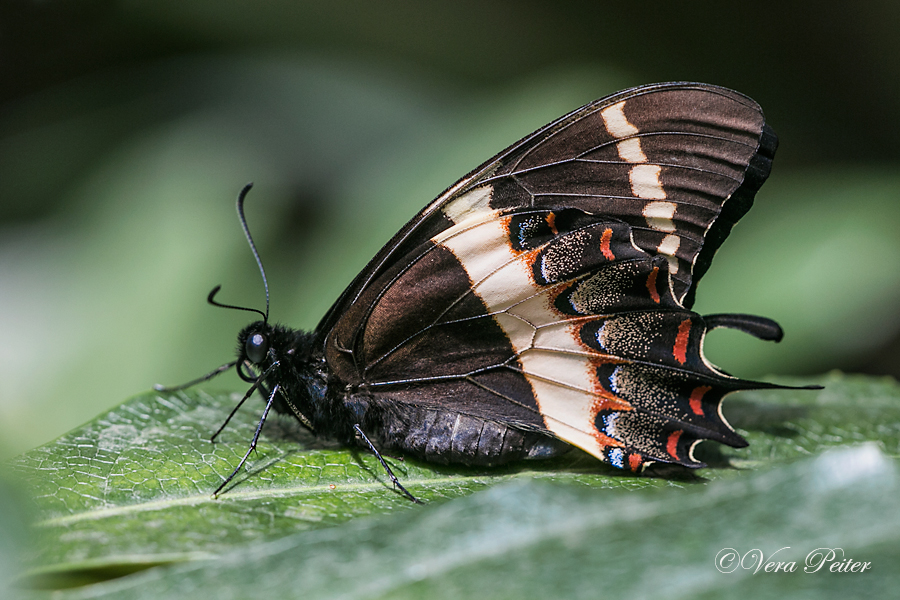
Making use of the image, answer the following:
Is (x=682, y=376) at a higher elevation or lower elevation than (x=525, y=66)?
lower

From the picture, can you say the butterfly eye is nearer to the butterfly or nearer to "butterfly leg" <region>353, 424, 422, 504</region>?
the butterfly

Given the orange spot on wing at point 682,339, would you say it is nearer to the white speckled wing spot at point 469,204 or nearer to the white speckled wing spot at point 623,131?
the white speckled wing spot at point 623,131

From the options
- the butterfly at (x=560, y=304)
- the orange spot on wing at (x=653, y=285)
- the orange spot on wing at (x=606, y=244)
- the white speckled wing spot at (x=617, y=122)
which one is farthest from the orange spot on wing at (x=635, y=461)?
the white speckled wing spot at (x=617, y=122)

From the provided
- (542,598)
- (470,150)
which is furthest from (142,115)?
(542,598)

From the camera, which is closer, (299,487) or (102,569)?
(102,569)

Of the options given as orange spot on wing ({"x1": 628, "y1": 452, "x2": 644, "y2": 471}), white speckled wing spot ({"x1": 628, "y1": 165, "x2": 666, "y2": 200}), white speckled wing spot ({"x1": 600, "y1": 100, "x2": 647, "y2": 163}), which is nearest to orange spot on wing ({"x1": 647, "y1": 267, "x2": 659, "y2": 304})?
white speckled wing spot ({"x1": 628, "y1": 165, "x2": 666, "y2": 200})

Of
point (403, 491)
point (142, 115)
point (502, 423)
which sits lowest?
point (403, 491)

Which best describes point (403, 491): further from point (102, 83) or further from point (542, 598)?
point (102, 83)

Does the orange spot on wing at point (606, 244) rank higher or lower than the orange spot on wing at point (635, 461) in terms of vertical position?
higher
